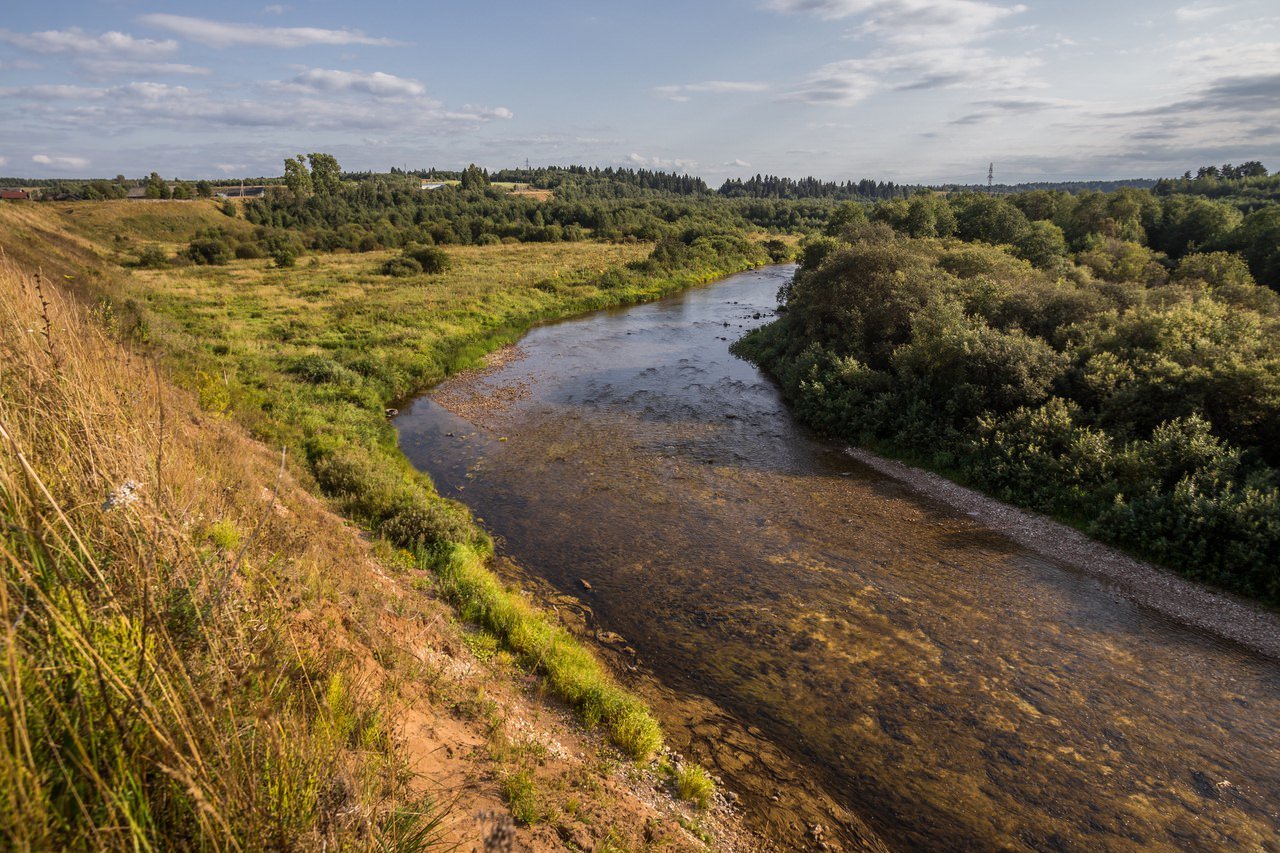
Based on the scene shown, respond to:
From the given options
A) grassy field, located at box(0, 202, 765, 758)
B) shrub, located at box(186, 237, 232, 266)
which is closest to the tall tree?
Result: grassy field, located at box(0, 202, 765, 758)

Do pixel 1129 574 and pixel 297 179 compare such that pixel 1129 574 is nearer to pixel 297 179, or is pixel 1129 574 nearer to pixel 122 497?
pixel 122 497

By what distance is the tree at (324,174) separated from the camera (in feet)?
357

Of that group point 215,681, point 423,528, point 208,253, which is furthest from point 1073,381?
point 208,253

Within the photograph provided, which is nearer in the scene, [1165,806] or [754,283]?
[1165,806]

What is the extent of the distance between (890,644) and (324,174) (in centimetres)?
12861

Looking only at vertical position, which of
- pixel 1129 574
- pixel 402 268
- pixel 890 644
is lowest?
pixel 890 644

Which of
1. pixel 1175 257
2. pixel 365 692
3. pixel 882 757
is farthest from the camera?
pixel 1175 257

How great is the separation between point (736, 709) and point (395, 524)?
7.85 meters

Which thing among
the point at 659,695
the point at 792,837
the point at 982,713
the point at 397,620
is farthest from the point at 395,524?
the point at 982,713

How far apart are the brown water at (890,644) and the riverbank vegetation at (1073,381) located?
2.29m

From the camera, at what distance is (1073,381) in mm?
18156

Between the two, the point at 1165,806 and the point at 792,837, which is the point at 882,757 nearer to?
the point at 792,837

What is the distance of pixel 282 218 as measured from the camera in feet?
290

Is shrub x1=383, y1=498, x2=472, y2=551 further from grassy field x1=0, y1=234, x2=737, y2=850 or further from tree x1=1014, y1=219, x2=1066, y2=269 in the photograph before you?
tree x1=1014, y1=219, x2=1066, y2=269
